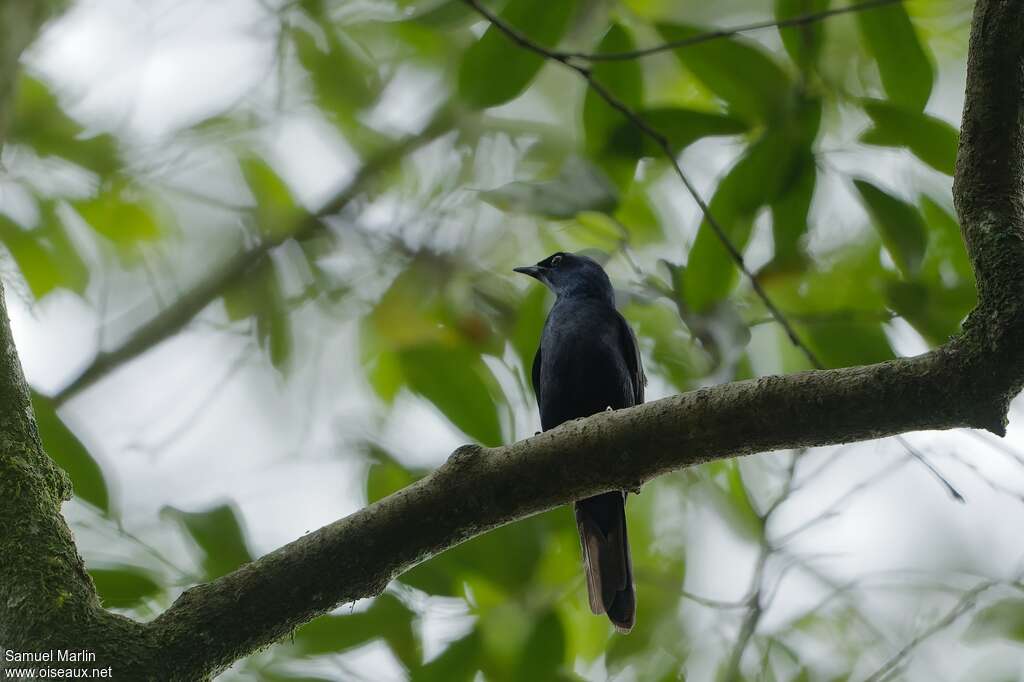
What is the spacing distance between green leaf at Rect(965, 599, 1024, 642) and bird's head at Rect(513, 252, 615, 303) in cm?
226

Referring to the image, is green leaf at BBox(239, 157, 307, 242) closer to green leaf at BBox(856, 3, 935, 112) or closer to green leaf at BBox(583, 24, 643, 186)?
green leaf at BBox(583, 24, 643, 186)

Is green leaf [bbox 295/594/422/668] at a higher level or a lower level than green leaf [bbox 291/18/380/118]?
lower

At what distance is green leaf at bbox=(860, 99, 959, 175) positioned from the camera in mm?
3268

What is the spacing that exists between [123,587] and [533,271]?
115 inches

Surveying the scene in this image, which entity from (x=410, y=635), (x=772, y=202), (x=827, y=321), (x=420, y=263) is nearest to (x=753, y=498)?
(x=827, y=321)

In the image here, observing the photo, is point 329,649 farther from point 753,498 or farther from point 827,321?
point 827,321

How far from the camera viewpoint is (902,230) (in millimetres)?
3357

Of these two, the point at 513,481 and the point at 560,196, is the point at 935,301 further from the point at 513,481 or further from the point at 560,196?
the point at 513,481

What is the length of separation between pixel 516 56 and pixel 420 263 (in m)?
2.06

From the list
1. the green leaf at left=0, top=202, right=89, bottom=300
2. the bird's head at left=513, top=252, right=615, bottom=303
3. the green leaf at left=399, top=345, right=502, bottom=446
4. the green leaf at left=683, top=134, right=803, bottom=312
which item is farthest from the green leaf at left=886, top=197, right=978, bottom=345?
the green leaf at left=0, top=202, right=89, bottom=300

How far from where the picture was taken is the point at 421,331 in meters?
4.84

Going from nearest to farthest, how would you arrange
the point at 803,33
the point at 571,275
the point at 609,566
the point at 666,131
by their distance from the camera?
1. the point at 803,33
2. the point at 666,131
3. the point at 609,566
4. the point at 571,275

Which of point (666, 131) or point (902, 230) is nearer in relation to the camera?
point (902, 230)

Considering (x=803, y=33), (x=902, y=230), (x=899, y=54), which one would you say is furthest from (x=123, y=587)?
(x=899, y=54)
